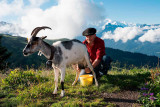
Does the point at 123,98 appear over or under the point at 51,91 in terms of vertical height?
under

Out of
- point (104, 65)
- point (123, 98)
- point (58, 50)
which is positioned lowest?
point (123, 98)

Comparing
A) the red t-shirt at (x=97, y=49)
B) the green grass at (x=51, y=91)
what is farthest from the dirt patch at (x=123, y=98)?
the red t-shirt at (x=97, y=49)

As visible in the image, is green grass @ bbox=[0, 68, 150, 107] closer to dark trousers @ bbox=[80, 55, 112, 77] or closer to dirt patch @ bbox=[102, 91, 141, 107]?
dirt patch @ bbox=[102, 91, 141, 107]

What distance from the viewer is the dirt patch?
436 cm

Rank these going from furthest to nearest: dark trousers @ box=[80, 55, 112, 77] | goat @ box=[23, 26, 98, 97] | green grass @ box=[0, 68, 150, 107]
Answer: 1. dark trousers @ box=[80, 55, 112, 77]
2. green grass @ box=[0, 68, 150, 107]
3. goat @ box=[23, 26, 98, 97]

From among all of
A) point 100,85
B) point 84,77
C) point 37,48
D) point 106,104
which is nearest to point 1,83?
point 37,48

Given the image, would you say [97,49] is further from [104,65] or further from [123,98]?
[123,98]

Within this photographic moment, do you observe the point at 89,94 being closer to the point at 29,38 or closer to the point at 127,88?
the point at 127,88

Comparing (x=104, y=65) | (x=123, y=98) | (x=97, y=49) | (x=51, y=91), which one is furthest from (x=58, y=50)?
(x=123, y=98)

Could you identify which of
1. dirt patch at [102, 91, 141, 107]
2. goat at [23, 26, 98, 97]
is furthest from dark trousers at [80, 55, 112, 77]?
dirt patch at [102, 91, 141, 107]

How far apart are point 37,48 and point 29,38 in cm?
39

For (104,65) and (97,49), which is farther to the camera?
(104,65)

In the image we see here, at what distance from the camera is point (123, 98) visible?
4848mm

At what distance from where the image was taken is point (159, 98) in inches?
146
